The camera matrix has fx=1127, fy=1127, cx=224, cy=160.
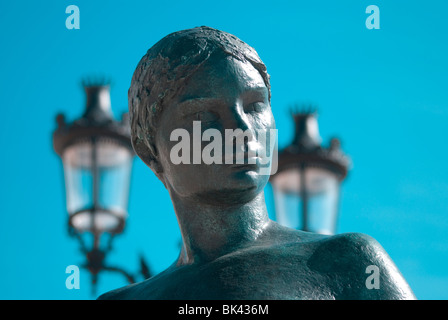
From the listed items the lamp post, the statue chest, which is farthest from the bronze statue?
the lamp post

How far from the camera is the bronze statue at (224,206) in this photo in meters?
5.89

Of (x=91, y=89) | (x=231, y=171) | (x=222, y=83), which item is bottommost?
(x=231, y=171)

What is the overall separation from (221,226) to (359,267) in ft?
2.92

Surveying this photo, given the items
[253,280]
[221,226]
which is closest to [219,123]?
[221,226]

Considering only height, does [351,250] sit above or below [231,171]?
below

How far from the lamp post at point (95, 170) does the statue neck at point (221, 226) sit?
489 centimetres

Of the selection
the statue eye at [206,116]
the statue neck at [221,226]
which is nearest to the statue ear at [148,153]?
the statue neck at [221,226]

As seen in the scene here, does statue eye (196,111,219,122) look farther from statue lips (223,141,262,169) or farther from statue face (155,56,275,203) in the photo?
statue lips (223,141,262,169)

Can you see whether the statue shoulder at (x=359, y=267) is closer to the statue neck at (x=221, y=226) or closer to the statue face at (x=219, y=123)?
the statue neck at (x=221, y=226)

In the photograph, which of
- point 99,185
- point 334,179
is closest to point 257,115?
point 99,185

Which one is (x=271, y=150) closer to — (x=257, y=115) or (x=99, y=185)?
(x=257, y=115)

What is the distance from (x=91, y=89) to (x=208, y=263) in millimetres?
7162

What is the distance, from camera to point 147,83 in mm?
6586
